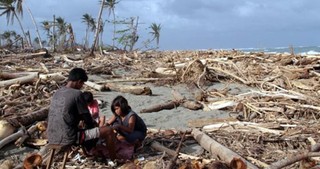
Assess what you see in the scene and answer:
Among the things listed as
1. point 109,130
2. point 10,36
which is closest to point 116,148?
point 109,130

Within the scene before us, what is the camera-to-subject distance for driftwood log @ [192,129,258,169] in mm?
5116

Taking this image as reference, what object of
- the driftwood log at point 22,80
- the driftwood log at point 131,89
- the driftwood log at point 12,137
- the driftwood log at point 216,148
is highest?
the driftwood log at point 22,80

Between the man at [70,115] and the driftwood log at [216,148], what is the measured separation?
1.55 m

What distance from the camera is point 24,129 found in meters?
6.51

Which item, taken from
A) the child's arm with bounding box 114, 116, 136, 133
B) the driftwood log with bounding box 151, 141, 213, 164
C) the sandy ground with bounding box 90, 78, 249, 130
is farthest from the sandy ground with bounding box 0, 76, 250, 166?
the child's arm with bounding box 114, 116, 136, 133

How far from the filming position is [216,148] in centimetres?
559

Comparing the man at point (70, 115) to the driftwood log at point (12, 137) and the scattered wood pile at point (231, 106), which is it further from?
the driftwood log at point (12, 137)

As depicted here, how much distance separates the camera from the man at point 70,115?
5.00 meters

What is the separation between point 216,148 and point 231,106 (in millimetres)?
3020

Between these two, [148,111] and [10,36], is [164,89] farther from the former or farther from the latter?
[10,36]

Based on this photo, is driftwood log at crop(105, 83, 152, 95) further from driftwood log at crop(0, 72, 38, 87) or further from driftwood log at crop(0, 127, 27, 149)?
driftwood log at crop(0, 127, 27, 149)

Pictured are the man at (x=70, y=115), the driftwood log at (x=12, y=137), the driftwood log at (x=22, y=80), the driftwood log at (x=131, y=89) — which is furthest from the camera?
the driftwood log at (x=131, y=89)

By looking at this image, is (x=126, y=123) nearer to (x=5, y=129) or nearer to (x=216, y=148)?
A: (x=216, y=148)

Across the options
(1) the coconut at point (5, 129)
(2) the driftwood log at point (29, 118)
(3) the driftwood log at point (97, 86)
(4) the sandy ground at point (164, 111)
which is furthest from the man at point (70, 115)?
(3) the driftwood log at point (97, 86)
